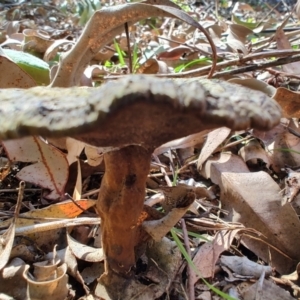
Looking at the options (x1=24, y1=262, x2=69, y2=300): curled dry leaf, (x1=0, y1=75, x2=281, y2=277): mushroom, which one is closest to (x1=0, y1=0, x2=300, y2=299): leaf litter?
(x1=24, y1=262, x2=69, y2=300): curled dry leaf

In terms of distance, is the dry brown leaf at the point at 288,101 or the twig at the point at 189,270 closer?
the twig at the point at 189,270

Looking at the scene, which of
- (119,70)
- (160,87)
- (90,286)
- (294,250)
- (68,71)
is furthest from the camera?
(119,70)

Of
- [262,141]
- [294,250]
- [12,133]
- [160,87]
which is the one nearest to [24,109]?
[12,133]

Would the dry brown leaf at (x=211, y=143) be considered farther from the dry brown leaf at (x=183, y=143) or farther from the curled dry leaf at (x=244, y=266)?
the curled dry leaf at (x=244, y=266)

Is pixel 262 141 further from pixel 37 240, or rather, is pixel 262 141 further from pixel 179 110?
pixel 179 110

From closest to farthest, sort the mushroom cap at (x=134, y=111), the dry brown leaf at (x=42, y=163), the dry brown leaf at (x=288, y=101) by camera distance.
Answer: the mushroom cap at (x=134, y=111)
the dry brown leaf at (x=42, y=163)
the dry brown leaf at (x=288, y=101)

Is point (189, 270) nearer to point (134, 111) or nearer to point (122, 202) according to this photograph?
point (122, 202)

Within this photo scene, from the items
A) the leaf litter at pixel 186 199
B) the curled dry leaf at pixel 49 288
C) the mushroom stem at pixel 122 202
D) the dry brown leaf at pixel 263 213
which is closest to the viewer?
the mushroom stem at pixel 122 202

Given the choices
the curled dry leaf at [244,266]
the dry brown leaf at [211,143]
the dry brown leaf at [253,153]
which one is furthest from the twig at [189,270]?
the dry brown leaf at [253,153]
